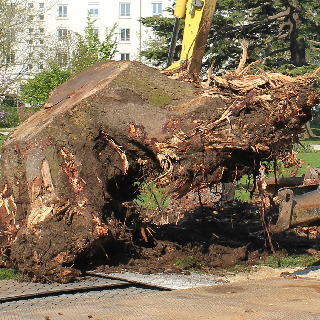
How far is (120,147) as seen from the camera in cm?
542

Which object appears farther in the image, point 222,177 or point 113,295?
point 222,177

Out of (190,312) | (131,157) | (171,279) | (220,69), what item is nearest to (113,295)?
(171,279)

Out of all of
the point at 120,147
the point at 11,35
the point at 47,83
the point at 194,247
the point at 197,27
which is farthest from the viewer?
the point at 11,35

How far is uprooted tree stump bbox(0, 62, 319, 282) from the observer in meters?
5.05

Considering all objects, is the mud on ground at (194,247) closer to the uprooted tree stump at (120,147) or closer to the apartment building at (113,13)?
the uprooted tree stump at (120,147)

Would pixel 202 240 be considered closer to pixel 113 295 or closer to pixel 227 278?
pixel 227 278

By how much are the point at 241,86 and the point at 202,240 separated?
2.09 meters

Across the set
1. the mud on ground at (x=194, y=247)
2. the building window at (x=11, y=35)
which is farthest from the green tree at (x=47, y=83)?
the building window at (x=11, y=35)

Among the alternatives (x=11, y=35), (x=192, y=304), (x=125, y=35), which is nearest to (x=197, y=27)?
(x=192, y=304)

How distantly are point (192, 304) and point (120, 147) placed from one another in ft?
6.20

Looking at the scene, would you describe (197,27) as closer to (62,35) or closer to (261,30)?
(261,30)

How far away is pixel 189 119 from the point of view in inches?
203

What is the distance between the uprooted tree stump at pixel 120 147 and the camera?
5055 millimetres

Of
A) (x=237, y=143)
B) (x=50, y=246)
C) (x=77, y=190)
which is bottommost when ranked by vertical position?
(x=50, y=246)
